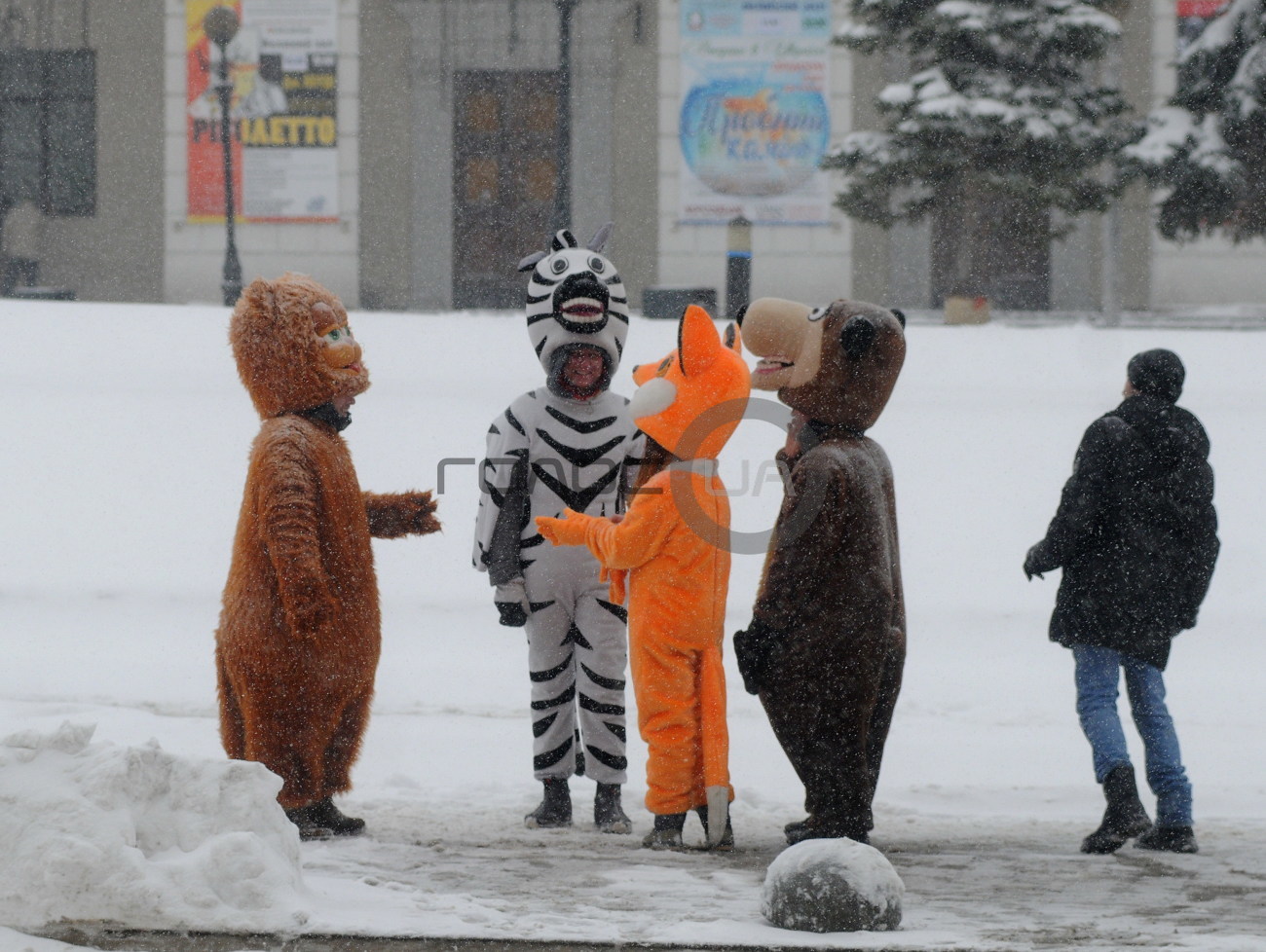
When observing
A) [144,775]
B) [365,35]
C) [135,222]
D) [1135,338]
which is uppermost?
[365,35]

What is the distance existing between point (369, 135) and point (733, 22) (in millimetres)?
5069

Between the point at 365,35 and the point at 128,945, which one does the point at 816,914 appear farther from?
the point at 365,35

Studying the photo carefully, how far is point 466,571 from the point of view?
30.0 feet

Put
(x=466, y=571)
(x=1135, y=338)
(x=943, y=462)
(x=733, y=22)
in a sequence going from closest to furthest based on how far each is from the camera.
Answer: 1. (x=466, y=571)
2. (x=943, y=462)
3. (x=1135, y=338)
4. (x=733, y=22)

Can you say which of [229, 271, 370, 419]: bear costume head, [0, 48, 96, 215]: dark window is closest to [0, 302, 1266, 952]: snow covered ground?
[229, 271, 370, 419]: bear costume head

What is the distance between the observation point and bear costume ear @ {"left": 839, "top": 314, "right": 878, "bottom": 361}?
4832 millimetres

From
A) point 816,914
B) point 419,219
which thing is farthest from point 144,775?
point 419,219

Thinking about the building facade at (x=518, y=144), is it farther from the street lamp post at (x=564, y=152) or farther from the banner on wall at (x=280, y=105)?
the street lamp post at (x=564, y=152)

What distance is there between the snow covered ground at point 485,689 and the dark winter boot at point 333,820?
8cm

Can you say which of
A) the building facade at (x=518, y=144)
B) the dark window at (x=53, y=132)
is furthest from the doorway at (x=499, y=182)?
the dark window at (x=53, y=132)

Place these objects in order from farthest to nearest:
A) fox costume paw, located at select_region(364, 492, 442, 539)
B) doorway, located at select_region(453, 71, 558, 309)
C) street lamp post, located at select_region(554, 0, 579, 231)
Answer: doorway, located at select_region(453, 71, 558, 309) < street lamp post, located at select_region(554, 0, 579, 231) < fox costume paw, located at select_region(364, 492, 442, 539)

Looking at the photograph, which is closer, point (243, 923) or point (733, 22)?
point (243, 923)

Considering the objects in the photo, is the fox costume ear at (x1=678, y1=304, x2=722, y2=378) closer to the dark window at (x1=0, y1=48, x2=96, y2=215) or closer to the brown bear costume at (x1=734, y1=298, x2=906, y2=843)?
the brown bear costume at (x1=734, y1=298, x2=906, y2=843)

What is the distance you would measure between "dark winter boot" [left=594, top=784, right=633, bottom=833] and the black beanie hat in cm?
211
